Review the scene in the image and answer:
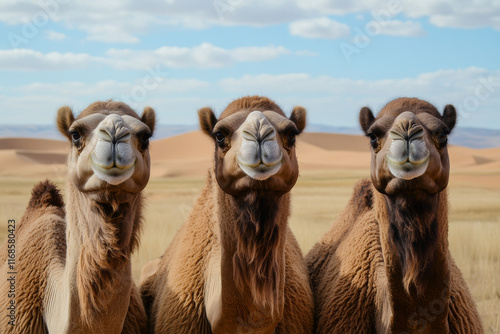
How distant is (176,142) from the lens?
4139 inches

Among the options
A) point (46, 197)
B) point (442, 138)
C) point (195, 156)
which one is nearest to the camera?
point (442, 138)

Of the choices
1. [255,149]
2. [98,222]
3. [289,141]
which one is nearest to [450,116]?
[289,141]

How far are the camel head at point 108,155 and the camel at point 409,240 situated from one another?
6.01ft

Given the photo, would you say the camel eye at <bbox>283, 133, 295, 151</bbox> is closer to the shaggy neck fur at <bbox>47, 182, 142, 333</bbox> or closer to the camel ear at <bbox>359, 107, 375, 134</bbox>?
the camel ear at <bbox>359, 107, 375, 134</bbox>

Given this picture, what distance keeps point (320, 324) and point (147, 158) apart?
Result: 2579 millimetres

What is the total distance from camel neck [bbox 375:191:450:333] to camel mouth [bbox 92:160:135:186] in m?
2.06

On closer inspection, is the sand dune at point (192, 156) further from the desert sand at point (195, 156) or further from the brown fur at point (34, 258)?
the brown fur at point (34, 258)

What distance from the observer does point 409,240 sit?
489 cm

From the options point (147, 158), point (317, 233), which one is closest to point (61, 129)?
point (147, 158)

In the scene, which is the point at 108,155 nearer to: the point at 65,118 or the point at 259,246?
the point at 65,118

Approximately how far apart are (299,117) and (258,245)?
121 cm

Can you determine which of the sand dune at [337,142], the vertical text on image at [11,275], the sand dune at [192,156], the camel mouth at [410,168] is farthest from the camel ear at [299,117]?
the sand dune at [337,142]

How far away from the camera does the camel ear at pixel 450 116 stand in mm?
5258

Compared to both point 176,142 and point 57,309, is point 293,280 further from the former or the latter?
point 176,142
